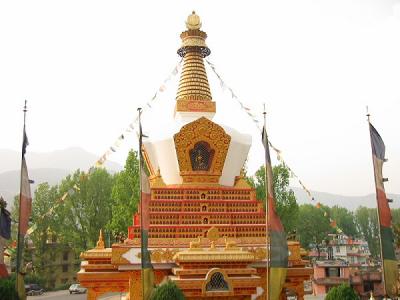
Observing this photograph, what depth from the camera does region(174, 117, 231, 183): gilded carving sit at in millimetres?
23328

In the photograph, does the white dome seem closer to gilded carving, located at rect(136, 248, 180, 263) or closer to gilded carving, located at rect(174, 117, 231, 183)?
gilded carving, located at rect(174, 117, 231, 183)

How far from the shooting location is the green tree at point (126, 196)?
105 ft

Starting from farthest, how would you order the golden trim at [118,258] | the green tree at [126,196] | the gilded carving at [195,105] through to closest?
the green tree at [126,196] → the gilded carving at [195,105] → the golden trim at [118,258]

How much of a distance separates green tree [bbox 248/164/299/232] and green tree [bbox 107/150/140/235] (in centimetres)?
1010

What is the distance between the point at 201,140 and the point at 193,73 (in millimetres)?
5794

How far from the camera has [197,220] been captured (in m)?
21.3

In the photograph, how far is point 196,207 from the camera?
21.9 metres

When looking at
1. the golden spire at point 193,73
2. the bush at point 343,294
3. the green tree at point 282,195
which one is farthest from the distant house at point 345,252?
the bush at point 343,294

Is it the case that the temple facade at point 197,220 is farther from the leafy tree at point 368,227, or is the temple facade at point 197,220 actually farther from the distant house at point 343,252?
the leafy tree at point 368,227

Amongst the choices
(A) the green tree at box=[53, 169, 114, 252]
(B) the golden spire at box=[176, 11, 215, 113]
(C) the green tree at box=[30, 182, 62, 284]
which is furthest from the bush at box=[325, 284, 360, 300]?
(C) the green tree at box=[30, 182, 62, 284]

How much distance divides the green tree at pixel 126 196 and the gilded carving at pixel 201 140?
32.2ft

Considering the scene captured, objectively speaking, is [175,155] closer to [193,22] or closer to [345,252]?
[193,22]

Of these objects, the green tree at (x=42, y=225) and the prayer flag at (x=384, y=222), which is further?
the green tree at (x=42, y=225)

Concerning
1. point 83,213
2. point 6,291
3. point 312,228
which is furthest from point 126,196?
point 312,228
